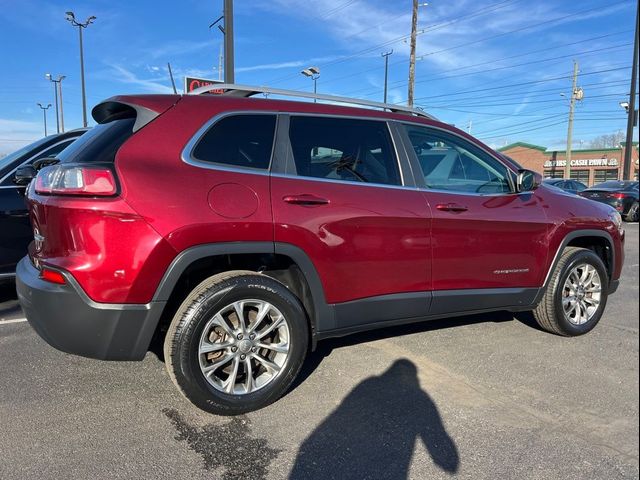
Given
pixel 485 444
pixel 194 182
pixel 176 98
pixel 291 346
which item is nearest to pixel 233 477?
pixel 291 346

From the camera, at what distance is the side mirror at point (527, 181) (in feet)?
12.8

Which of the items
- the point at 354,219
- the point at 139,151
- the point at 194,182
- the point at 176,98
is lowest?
the point at 354,219

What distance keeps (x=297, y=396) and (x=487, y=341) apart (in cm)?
193

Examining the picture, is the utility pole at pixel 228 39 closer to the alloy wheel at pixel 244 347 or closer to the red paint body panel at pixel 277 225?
the red paint body panel at pixel 277 225

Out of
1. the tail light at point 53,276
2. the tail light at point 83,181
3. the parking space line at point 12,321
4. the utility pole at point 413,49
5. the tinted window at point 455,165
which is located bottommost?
the parking space line at point 12,321

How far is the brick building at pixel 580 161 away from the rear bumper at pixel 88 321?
55105 mm

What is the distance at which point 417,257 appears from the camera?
3.38 m

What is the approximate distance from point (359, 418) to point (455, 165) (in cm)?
207

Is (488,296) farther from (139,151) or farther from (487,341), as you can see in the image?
(139,151)

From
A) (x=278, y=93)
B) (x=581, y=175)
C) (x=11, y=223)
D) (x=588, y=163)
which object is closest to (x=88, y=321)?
(x=278, y=93)

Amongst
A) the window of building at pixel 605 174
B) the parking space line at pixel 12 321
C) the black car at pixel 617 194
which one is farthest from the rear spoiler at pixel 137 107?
the window of building at pixel 605 174

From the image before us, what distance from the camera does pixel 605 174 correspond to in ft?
172

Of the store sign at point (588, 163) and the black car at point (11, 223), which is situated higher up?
the store sign at point (588, 163)

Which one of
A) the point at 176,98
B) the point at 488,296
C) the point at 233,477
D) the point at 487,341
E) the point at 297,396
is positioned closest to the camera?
the point at 233,477
